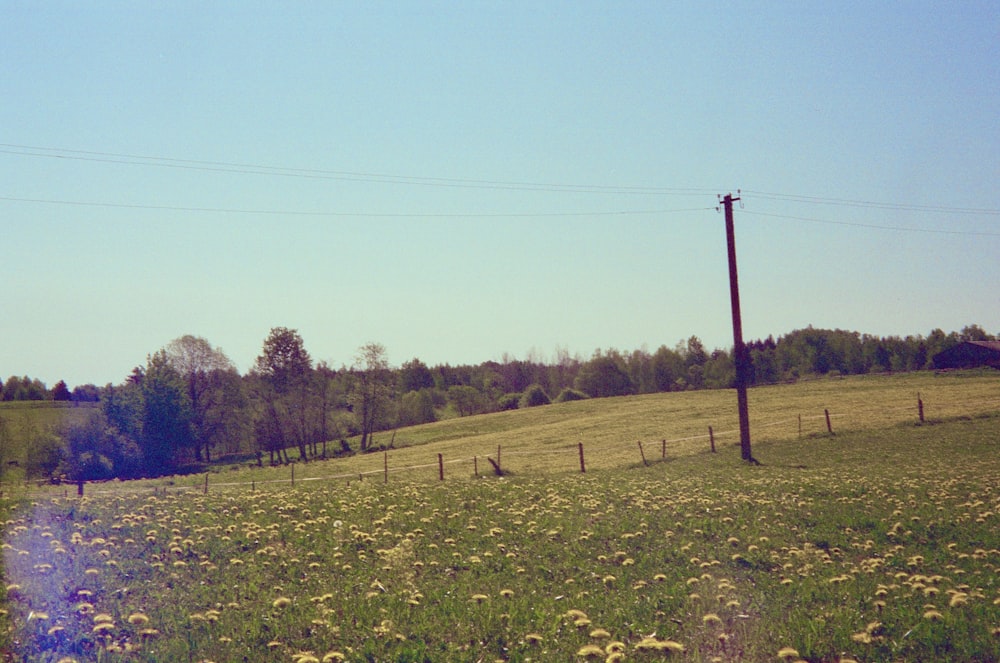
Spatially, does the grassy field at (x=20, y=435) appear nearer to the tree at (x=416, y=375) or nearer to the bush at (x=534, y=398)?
the bush at (x=534, y=398)

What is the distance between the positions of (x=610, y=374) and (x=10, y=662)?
456 ft

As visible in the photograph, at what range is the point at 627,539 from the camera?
13.5 metres

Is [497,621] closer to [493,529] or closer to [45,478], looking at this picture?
[493,529]

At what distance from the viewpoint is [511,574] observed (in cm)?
1123

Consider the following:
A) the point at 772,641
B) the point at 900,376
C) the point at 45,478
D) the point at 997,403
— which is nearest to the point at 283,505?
the point at 772,641

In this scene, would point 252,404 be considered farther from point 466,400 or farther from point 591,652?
point 591,652

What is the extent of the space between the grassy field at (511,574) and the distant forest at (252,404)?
6844cm

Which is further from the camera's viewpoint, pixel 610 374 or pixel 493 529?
pixel 610 374

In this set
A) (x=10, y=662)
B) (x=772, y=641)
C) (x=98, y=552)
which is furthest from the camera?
(x=98, y=552)

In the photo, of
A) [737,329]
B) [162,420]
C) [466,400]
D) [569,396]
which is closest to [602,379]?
[569,396]

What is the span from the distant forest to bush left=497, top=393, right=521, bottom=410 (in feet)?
0.90

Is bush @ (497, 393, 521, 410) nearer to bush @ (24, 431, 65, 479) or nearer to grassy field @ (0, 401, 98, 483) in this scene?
grassy field @ (0, 401, 98, 483)

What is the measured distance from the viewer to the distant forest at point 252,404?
76938 mm

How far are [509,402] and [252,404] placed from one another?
50.5 m
